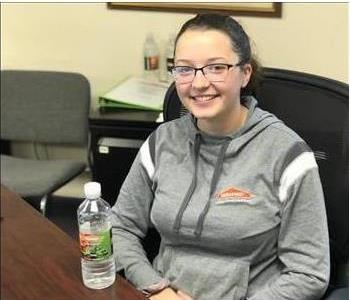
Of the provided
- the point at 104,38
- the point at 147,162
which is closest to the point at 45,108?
the point at 104,38

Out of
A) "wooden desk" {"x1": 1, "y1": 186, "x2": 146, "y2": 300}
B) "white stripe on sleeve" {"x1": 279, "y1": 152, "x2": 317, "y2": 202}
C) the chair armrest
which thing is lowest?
the chair armrest

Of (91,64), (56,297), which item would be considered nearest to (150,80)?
(91,64)

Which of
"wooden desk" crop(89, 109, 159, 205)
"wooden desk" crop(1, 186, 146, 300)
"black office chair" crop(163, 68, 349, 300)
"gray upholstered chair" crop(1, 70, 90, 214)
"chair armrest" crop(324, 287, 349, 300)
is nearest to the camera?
"wooden desk" crop(1, 186, 146, 300)

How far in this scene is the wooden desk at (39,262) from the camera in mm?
797

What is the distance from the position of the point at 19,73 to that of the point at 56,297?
1559 mm

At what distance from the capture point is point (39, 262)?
0.95 m

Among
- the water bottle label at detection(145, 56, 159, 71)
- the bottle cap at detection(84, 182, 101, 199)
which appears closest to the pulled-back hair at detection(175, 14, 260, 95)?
the bottle cap at detection(84, 182, 101, 199)

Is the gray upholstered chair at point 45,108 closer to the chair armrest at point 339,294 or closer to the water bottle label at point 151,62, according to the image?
the water bottle label at point 151,62

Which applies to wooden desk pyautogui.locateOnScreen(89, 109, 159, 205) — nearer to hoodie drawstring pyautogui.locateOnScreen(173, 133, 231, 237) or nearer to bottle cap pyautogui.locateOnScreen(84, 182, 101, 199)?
hoodie drawstring pyautogui.locateOnScreen(173, 133, 231, 237)

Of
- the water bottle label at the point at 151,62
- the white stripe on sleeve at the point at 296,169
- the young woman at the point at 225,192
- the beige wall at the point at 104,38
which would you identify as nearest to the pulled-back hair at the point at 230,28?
the young woman at the point at 225,192

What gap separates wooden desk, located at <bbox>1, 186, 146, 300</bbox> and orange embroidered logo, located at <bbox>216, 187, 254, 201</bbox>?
0.30 m

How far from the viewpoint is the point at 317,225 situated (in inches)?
42.4

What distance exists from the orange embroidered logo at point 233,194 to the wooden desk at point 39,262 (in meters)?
0.30

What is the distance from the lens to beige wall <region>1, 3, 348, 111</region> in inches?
76.2
